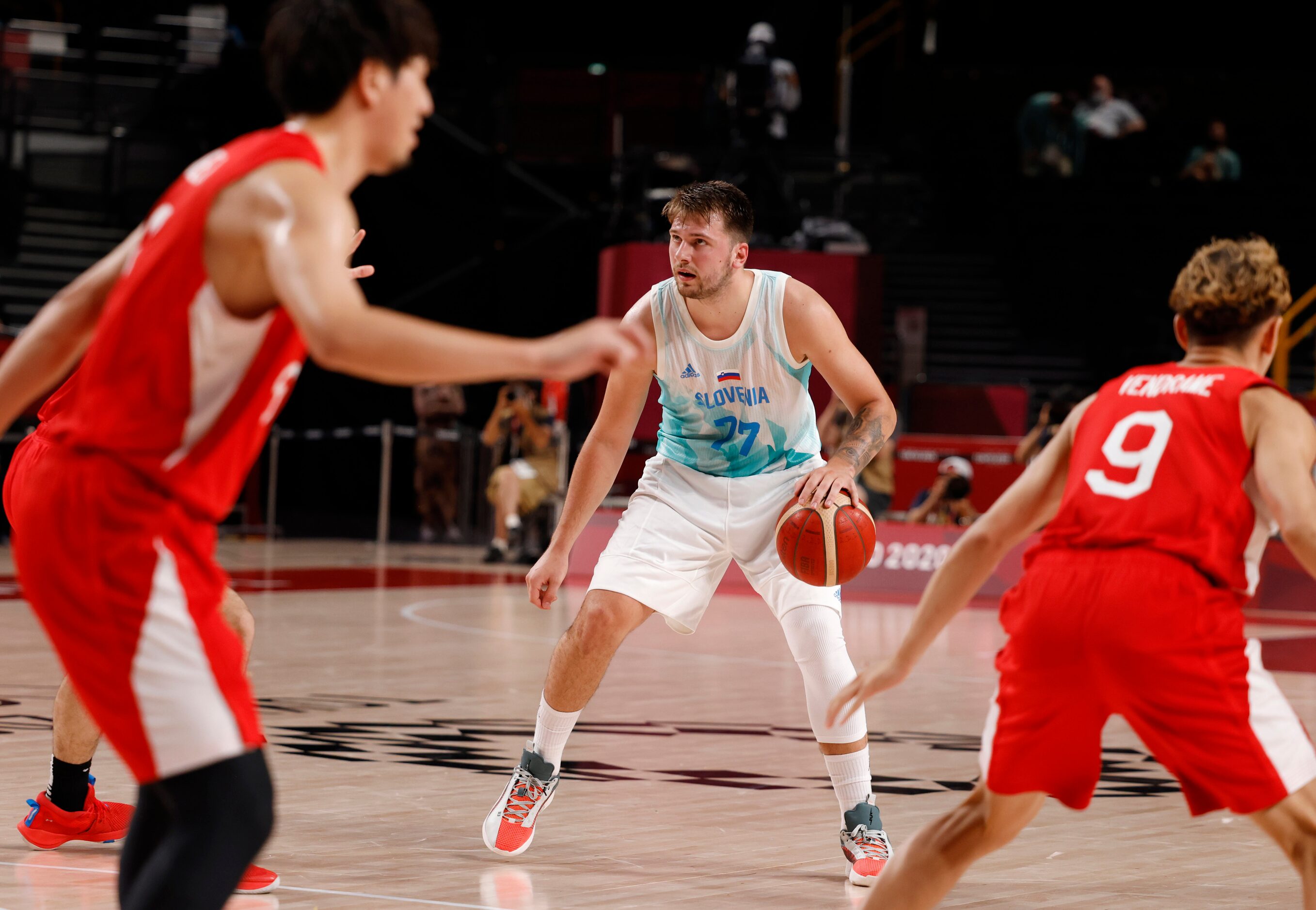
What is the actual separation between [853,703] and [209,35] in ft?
64.8

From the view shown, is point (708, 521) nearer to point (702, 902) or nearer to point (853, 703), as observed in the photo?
point (702, 902)

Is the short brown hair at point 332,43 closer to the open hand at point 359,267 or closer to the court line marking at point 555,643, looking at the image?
the open hand at point 359,267

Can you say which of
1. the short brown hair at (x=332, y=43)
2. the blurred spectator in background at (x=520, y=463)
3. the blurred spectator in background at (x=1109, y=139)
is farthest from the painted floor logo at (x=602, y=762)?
the blurred spectator in background at (x=1109, y=139)

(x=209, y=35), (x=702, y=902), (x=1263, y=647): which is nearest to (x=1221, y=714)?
(x=702, y=902)

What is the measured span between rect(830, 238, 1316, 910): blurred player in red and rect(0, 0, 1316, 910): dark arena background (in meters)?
2.18

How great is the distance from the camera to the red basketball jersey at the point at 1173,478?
288cm

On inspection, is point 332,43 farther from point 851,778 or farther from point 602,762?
point 602,762

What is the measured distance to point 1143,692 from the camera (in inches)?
112

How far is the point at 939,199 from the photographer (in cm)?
2020

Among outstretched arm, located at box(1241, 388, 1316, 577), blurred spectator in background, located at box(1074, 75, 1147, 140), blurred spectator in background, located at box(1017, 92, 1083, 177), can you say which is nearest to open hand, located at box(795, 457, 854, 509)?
outstretched arm, located at box(1241, 388, 1316, 577)

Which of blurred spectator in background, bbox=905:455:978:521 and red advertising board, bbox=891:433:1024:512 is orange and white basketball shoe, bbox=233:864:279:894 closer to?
blurred spectator in background, bbox=905:455:978:521

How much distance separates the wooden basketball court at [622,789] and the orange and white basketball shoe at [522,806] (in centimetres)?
6

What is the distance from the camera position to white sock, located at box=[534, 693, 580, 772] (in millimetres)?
4660

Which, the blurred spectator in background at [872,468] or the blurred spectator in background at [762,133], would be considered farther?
the blurred spectator in background at [762,133]
